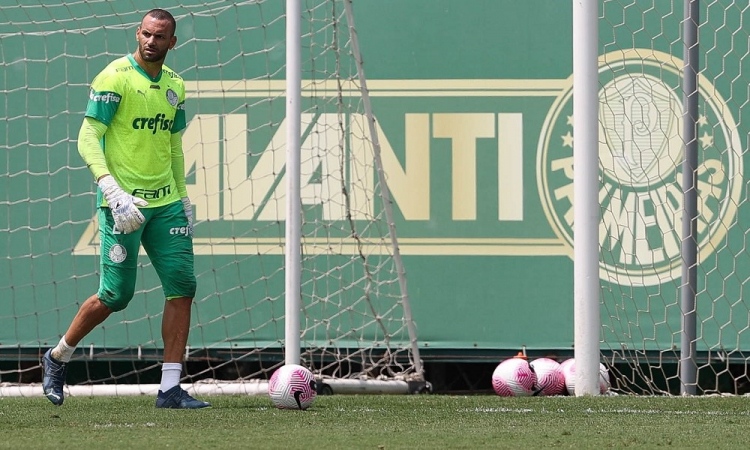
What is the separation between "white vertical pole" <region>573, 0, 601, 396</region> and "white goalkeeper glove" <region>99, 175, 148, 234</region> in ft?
6.95

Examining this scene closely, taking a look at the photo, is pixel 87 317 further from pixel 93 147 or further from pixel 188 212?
pixel 93 147

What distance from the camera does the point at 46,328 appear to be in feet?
23.1

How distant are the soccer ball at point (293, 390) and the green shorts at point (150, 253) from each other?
22.8 inches

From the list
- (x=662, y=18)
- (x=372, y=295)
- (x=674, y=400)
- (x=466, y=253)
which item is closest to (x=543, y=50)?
(x=662, y=18)

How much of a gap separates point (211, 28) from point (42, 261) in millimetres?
1785

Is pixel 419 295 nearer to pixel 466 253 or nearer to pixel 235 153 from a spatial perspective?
pixel 466 253

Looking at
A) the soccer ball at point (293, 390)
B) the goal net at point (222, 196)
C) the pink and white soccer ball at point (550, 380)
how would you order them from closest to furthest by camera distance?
1. the soccer ball at point (293, 390)
2. the pink and white soccer ball at point (550, 380)
3. the goal net at point (222, 196)

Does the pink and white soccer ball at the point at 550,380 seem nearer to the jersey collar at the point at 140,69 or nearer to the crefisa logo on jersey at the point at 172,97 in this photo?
the crefisa logo on jersey at the point at 172,97

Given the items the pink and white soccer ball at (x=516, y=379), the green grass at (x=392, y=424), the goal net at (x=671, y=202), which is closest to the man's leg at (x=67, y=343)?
the green grass at (x=392, y=424)

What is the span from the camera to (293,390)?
4918 mm

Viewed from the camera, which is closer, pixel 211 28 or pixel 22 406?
pixel 22 406

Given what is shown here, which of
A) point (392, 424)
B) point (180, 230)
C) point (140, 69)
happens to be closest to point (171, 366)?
point (180, 230)

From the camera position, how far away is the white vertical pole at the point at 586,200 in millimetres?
5531

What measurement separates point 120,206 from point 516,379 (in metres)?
2.24
